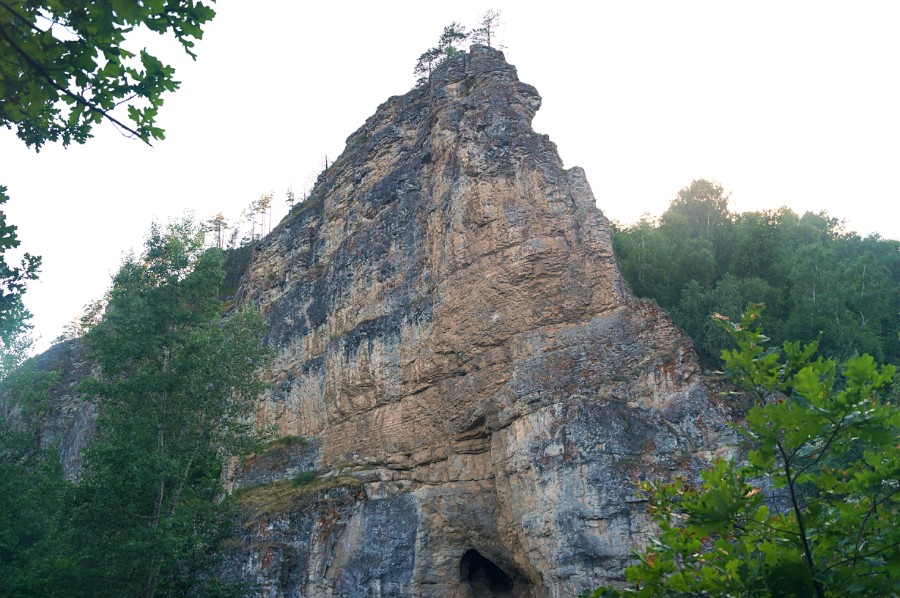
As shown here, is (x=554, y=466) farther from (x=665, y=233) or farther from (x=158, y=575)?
(x=665, y=233)

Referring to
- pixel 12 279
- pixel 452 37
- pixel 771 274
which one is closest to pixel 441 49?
pixel 452 37

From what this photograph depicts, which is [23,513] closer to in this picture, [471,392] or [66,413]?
[471,392]

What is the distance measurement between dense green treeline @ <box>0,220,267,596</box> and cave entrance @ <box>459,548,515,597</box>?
7066 millimetres

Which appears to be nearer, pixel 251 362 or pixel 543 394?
pixel 543 394

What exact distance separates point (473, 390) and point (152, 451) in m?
9.92

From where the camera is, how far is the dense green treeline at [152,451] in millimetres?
19797

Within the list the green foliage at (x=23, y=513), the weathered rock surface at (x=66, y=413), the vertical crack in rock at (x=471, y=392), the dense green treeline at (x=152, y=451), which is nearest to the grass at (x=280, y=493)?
the vertical crack in rock at (x=471, y=392)

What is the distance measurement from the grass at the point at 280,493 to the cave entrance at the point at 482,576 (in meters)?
4.40

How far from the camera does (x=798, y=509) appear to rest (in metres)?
5.21

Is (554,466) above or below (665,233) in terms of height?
below

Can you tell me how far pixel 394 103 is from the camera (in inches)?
1422

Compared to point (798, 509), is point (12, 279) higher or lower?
higher

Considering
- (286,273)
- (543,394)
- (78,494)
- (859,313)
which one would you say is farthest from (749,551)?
→ (286,273)

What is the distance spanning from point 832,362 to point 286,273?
104 ft
